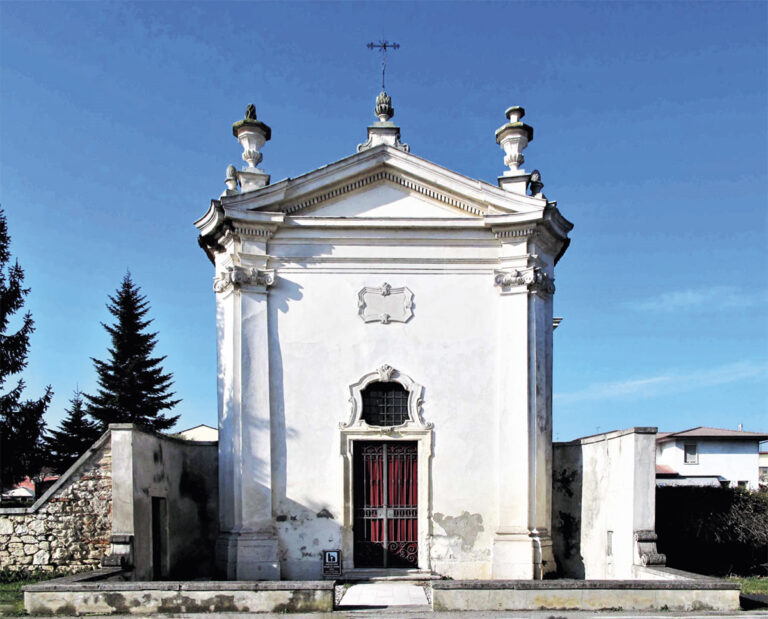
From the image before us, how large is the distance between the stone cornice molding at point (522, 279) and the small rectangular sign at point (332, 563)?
570 cm

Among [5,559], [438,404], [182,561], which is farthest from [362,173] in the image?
[5,559]

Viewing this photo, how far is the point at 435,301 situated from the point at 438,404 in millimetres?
1923

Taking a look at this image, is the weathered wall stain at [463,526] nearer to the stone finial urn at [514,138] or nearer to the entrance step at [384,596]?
the entrance step at [384,596]

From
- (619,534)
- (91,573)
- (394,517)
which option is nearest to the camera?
(91,573)

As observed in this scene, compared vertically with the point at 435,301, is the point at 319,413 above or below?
below

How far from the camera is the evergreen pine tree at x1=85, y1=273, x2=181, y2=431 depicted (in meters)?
29.1

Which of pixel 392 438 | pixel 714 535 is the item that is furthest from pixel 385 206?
pixel 714 535

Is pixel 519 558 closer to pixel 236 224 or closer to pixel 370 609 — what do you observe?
pixel 370 609

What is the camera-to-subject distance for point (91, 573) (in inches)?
437

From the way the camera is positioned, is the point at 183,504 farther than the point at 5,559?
Yes

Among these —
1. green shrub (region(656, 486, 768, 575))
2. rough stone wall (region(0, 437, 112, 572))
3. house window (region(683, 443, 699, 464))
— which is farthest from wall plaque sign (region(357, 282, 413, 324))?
house window (region(683, 443, 699, 464))

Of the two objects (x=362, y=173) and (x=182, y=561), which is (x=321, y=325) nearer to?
(x=362, y=173)

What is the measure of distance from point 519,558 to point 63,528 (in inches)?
314

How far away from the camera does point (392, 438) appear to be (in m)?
14.1
